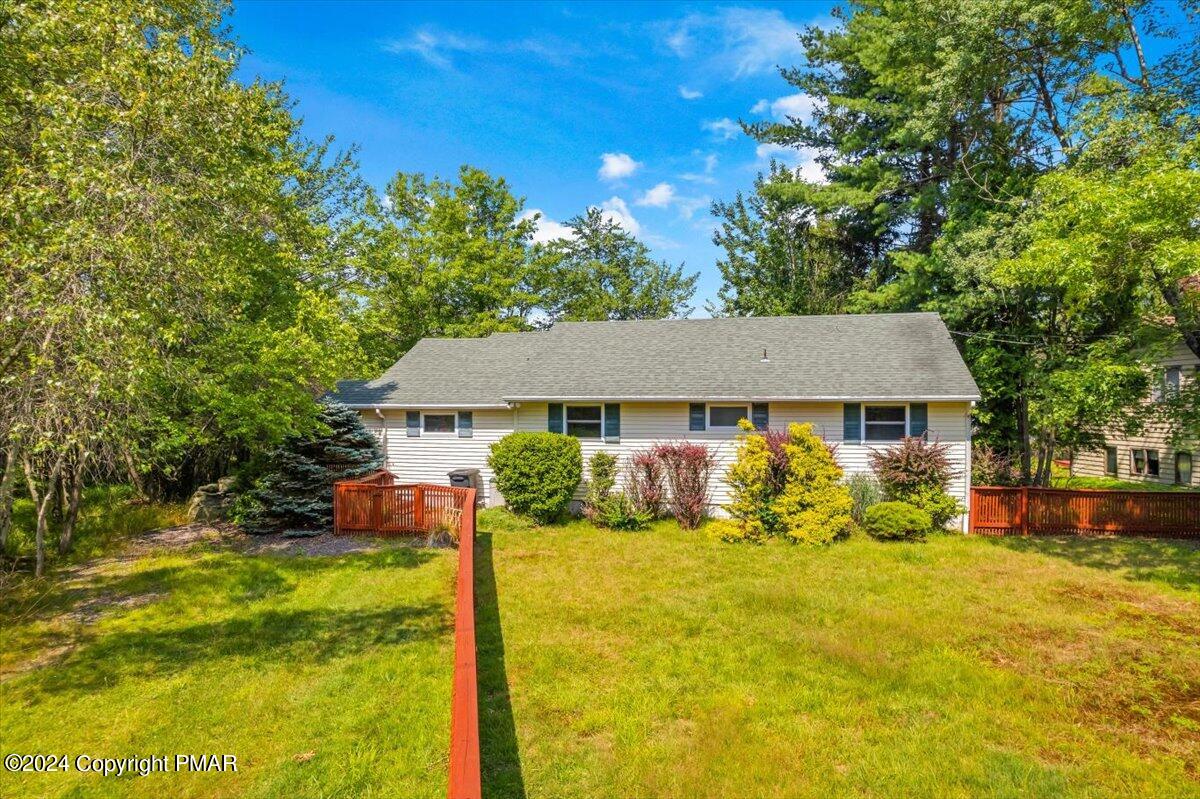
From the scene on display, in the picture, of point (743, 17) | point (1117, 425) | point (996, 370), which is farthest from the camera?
point (996, 370)

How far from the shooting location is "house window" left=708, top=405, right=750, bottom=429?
13.8 metres

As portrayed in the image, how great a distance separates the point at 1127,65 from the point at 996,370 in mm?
7974

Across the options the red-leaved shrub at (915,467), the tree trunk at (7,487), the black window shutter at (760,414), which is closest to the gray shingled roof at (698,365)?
the black window shutter at (760,414)

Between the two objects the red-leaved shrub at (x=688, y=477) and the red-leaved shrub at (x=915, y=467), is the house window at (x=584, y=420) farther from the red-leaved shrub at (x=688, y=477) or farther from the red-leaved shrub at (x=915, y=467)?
the red-leaved shrub at (x=915, y=467)

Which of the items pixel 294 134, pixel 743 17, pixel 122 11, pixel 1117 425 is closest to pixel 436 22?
pixel 122 11

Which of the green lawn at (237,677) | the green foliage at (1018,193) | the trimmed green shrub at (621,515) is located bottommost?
the green lawn at (237,677)

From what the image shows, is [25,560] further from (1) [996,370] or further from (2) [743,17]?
(1) [996,370]

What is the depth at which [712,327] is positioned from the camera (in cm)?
1755

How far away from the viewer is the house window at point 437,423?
1650 centimetres

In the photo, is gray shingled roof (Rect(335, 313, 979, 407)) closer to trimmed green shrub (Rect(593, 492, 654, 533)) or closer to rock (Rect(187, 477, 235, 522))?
trimmed green shrub (Rect(593, 492, 654, 533))

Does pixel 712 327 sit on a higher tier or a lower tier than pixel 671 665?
higher

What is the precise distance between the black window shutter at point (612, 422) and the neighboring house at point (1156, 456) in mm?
15958

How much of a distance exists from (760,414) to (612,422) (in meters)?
3.90

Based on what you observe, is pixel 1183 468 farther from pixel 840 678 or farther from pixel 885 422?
pixel 840 678
